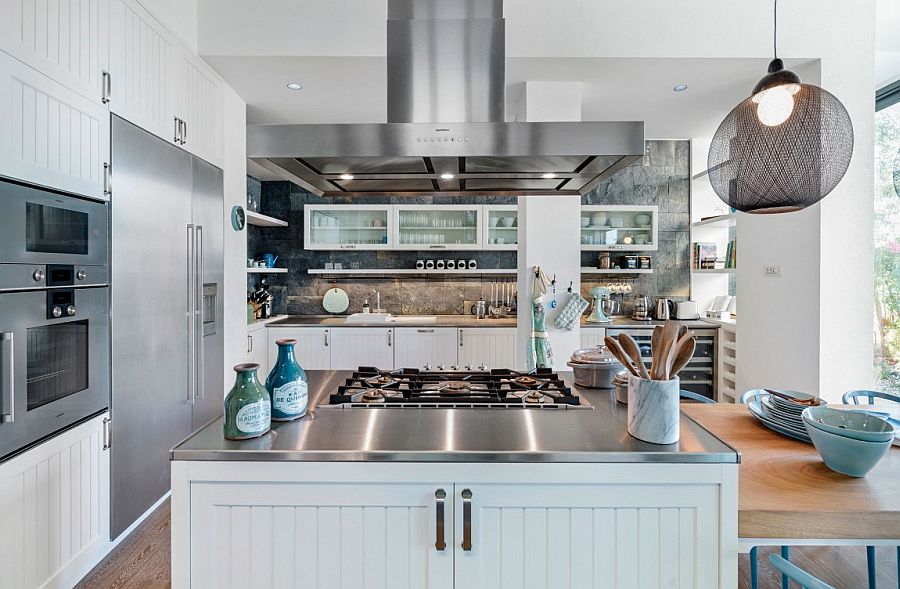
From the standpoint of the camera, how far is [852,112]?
2.88m

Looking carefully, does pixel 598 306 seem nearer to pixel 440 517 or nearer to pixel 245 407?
pixel 440 517

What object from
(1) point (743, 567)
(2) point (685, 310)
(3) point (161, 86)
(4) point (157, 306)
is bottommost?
(1) point (743, 567)

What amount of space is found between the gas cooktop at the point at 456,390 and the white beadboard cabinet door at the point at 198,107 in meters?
1.96

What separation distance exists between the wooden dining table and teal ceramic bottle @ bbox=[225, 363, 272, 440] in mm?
1312

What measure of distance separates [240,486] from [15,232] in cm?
126

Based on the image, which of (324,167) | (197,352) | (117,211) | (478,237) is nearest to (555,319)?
(478,237)

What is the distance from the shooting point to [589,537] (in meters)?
1.23

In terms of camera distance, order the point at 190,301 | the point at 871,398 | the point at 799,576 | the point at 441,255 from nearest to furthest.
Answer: the point at 799,576 → the point at 871,398 → the point at 190,301 → the point at 441,255

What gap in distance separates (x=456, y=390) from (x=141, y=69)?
2271 millimetres

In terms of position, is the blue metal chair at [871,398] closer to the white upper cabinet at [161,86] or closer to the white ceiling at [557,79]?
the white ceiling at [557,79]

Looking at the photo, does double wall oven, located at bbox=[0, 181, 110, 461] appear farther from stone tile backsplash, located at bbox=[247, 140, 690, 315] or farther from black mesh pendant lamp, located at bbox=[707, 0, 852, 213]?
stone tile backsplash, located at bbox=[247, 140, 690, 315]

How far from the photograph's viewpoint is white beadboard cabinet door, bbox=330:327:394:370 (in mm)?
4363

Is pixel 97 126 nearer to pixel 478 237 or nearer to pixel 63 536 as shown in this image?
pixel 63 536

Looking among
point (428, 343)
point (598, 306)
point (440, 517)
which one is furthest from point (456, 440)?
point (598, 306)
